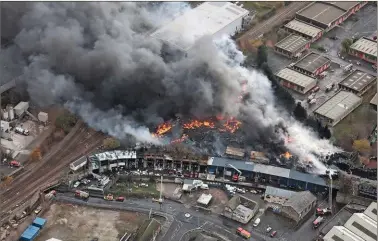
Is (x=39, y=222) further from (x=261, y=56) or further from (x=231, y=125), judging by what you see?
(x=261, y=56)

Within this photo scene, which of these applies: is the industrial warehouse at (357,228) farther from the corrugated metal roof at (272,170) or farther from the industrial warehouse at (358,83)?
the industrial warehouse at (358,83)

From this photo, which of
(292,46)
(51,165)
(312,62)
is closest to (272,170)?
(312,62)

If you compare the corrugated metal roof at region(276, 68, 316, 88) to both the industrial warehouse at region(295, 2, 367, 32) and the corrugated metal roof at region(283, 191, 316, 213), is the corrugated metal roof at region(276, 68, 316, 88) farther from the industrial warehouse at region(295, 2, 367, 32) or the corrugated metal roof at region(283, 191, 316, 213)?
the corrugated metal roof at region(283, 191, 316, 213)

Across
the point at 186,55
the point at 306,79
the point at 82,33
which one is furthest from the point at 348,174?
the point at 82,33

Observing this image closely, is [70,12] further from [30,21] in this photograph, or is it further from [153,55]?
[153,55]

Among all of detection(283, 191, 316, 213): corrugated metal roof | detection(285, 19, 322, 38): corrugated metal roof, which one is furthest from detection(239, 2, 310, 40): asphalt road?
detection(283, 191, 316, 213): corrugated metal roof

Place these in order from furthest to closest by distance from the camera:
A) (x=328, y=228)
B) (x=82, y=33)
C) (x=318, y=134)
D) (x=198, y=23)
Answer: (x=198, y=23) < (x=82, y=33) < (x=318, y=134) < (x=328, y=228)

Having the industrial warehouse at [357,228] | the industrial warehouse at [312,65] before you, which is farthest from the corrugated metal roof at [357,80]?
the industrial warehouse at [357,228]
